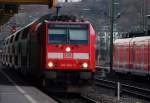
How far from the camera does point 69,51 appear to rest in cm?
2248

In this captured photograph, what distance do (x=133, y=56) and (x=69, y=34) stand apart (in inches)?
592

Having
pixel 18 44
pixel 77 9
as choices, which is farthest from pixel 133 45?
pixel 77 9

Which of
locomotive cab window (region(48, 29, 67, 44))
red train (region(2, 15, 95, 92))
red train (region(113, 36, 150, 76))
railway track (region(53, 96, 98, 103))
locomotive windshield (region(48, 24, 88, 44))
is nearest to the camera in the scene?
railway track (region(53, 96, 98, 103))

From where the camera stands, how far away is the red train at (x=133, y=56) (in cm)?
3359

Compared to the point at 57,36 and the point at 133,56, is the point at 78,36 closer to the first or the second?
the point at 57,36

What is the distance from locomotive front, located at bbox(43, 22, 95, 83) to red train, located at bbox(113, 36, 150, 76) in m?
10.7

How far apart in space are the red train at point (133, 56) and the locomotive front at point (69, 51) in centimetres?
1069

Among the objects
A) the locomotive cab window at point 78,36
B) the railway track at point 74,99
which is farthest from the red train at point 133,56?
the locomotive cab window at point 78,36

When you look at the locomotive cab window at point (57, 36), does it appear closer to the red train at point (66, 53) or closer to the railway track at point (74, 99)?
the red train at point (66, 53)

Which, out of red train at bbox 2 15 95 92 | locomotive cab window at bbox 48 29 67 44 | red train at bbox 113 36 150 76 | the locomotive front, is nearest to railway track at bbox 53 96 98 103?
red train at bbox 2 15 95 92

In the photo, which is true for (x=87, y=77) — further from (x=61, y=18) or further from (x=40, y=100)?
(x=40, y=100)

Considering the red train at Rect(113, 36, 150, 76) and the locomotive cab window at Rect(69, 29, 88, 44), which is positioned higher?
the locomotive cab window at Rect(69, 29, 88, 44)

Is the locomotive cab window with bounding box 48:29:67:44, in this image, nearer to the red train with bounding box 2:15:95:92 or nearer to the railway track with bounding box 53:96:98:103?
the red train with bounding box 2:15:95:92

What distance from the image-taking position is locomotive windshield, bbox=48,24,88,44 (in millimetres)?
22587
